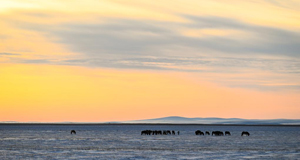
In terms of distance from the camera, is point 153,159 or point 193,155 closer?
point 153,159

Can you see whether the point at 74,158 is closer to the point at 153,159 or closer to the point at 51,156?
the point at 51,156

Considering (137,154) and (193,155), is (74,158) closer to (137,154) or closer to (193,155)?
(137,154)

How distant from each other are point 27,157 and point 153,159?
12081mm

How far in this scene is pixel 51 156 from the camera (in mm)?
47938

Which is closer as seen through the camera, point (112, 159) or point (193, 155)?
point (112, 159)

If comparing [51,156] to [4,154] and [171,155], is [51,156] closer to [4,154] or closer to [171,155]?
[4,154]

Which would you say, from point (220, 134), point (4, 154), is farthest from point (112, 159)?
point (220, 134)

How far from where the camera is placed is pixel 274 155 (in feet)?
165

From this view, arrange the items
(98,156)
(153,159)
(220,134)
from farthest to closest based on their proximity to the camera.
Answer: (220,134) → (98,156) → (153,159)

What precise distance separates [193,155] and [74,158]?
11890 mm

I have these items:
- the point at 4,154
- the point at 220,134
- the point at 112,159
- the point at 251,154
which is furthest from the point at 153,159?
the point at 220,134

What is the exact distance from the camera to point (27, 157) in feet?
155

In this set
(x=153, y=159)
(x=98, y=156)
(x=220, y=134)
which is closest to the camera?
(x=153, y=159)

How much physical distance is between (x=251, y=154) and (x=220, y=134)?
60404 millimetres
